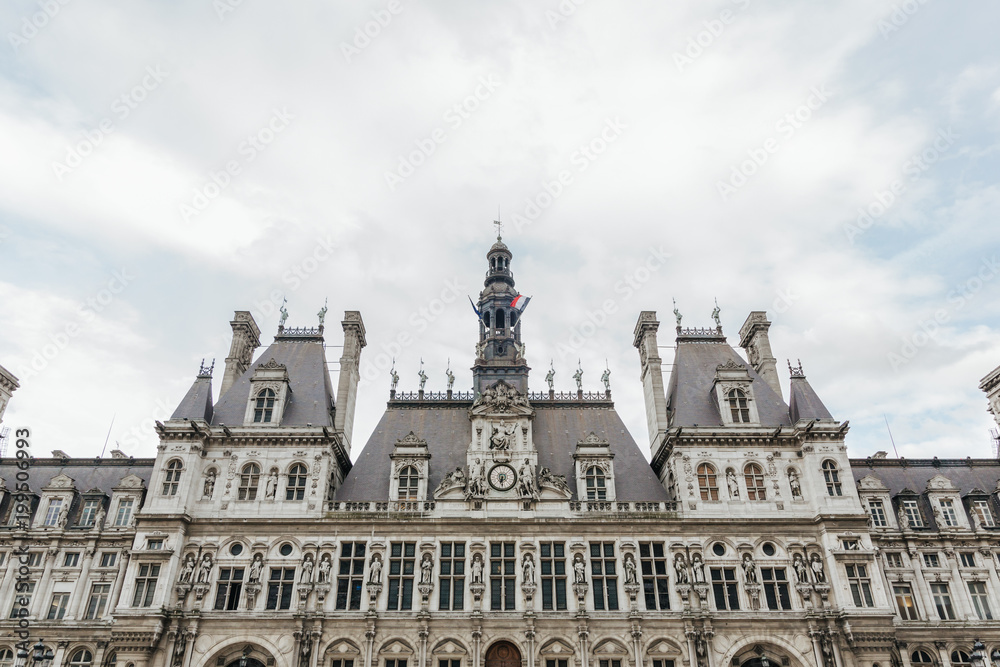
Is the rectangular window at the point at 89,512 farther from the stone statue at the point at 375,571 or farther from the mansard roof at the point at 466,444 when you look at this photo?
the stone statue at the point at 375,571

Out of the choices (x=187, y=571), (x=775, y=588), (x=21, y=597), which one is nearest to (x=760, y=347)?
(x=775, y=588)

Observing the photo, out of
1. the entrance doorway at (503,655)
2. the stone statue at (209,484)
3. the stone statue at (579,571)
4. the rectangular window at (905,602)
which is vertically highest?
the stone statue at (209,484)

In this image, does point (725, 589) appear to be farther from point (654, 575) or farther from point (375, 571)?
point (375, 571)

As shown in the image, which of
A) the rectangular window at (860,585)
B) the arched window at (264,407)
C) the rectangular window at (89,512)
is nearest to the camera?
the rectangular window at (860,585)

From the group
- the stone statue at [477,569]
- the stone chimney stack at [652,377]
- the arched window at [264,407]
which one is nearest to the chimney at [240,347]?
the arched window at [264,407]

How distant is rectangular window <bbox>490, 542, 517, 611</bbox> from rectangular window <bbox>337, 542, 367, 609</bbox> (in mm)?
7712

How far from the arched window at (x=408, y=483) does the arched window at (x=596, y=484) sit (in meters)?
11.0

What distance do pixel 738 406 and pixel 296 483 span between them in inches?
1169

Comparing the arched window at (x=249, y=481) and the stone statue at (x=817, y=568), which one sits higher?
the arched window at (x=249, y=481)

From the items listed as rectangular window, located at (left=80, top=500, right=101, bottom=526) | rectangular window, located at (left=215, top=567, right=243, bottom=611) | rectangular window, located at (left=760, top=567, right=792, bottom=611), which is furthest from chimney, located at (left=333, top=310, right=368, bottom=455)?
rectangular window, located at (left=760, top=567, right=792, bottom=611)

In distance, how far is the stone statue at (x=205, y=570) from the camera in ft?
127

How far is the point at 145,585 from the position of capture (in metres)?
37.8

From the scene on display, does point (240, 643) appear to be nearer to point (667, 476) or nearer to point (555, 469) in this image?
point (555, 469)

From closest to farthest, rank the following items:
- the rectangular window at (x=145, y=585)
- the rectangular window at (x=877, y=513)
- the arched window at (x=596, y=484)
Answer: the rectangular window at (x=145, y=585) < the arched window at (x=596, y=484) < the rectangular window at (x=877, y=513)
